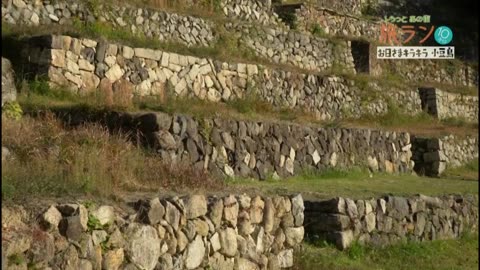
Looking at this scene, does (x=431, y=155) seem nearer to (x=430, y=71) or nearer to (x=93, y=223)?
(x=430, y=71)

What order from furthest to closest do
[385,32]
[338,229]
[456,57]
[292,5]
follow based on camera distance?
[456,57] → [385,32] → [292,5] → [338,229]

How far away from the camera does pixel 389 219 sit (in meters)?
10.8

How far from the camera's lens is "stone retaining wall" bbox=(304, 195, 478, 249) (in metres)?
9.85

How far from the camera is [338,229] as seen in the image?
978cm

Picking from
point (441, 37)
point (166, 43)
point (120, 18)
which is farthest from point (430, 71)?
point (120, 18)

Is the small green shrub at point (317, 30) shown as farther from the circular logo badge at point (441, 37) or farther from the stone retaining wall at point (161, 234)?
the stone retaining wall at point (161, 234)

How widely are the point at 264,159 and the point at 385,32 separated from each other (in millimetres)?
16364

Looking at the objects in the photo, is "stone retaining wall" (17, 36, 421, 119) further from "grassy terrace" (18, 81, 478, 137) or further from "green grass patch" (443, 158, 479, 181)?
"green grass patch" (443, 158, 479, 181)

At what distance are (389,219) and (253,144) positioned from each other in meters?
3.10

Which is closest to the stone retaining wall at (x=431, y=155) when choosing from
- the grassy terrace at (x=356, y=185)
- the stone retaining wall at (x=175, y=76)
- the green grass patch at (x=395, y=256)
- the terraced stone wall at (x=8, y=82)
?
the grassy terrace at (x=356, y=185)

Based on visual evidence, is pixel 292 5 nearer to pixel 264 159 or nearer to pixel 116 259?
pixel 264 159

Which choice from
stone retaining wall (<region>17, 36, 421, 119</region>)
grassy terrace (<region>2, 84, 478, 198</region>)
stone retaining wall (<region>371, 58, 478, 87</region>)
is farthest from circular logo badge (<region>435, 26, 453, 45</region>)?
grassy terrace (<region>2, 84, 478, 198</region>)

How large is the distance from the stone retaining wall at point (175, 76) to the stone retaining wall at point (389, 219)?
498 centimetres

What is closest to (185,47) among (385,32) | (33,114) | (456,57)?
(33,114)
